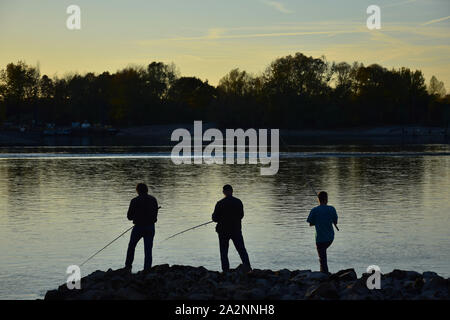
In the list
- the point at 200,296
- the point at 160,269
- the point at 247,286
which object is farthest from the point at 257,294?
the point at 160,269

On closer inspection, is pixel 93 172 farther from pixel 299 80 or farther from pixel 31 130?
pixel 299 80

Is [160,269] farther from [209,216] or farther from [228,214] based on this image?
[209,216]

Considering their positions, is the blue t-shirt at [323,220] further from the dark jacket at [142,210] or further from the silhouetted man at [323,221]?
the dark jacket at [142,210]

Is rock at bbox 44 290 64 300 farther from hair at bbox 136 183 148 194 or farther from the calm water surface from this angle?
hair at bbox 136 183 148 194

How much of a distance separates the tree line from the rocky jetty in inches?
4927

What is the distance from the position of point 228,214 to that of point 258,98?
5227 inches

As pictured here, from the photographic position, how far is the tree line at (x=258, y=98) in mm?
140750

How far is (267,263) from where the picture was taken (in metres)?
14.9

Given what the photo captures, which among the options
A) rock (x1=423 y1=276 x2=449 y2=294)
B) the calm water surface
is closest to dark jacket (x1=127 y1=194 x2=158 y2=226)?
the calm water surface

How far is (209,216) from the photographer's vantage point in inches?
870

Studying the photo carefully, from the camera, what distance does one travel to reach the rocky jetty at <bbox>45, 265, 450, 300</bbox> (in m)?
11.3

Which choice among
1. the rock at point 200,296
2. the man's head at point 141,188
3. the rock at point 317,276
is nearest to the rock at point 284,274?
the rock at point 317,276

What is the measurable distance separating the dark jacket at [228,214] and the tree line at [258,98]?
124612 mm
